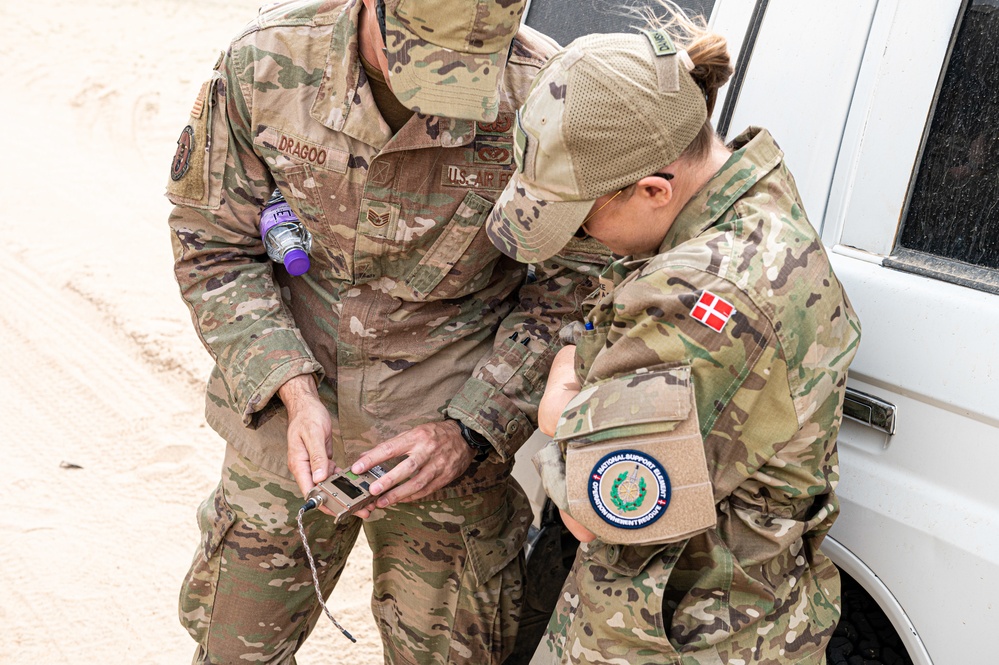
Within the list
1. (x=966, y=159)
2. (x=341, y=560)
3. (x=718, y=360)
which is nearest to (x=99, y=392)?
(x=341, y=560)

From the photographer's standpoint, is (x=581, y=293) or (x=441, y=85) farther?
(x=581, y=293)

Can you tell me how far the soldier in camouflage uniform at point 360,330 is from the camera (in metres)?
2.04

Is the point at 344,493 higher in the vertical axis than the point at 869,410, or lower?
lower

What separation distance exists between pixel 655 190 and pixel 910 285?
48cm

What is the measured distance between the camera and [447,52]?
182cm

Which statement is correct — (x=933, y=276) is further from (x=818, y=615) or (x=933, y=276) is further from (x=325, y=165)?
(x=325, y=165)

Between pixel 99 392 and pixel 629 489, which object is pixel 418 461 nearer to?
pixel 629 489

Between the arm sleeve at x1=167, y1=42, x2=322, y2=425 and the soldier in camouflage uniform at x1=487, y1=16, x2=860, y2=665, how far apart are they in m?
0.70

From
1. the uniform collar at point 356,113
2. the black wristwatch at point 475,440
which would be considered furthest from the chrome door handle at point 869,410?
the uniform collar at point 356,113

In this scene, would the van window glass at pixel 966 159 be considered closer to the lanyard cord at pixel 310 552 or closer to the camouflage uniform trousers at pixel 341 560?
the camouflage uniform trousers at pixel 341 560

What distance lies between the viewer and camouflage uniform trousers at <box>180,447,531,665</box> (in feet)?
7.21

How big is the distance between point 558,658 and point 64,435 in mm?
3104

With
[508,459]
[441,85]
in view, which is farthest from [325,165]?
[508,459]

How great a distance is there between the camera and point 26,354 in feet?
15.7
